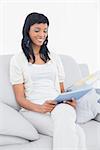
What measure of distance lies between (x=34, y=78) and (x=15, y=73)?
12 centimetres

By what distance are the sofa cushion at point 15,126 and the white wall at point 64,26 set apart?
1023 mm

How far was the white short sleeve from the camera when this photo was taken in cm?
188

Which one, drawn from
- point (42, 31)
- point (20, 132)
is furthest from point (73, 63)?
point (20, 132)

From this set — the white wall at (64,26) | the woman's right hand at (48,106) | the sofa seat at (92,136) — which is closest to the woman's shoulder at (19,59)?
the woman's right hand at (48,106)

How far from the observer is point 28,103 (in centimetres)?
181

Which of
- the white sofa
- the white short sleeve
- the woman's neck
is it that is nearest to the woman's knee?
the white sofa

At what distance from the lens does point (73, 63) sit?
7.50ft

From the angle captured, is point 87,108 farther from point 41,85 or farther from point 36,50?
point 36,50

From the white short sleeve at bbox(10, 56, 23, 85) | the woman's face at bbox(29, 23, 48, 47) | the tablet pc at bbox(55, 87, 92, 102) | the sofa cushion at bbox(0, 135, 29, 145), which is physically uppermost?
the woman's face at bbox(29, 23, 48, 47)

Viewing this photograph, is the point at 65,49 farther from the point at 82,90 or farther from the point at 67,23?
the point at 82,90

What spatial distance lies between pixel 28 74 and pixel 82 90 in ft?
1.29

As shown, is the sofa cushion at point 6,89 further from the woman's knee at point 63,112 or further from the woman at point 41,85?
the woman's knee at point 63,112

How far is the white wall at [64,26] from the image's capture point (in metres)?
2.61

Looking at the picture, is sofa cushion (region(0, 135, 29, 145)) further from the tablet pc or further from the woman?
the tablet pc
